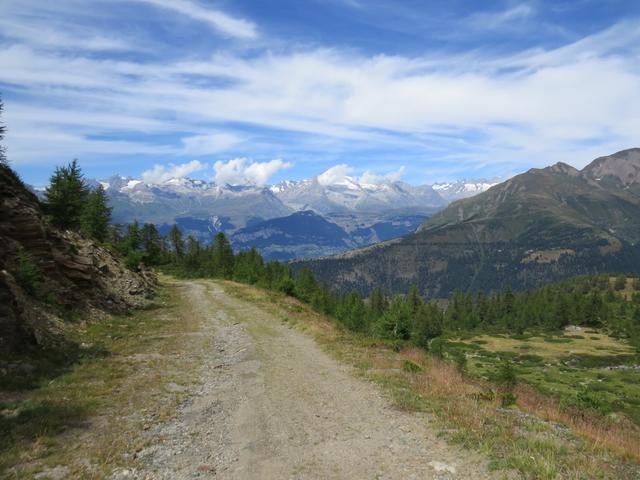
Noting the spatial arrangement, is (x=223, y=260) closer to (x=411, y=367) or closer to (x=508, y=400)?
(x=411, y=367)

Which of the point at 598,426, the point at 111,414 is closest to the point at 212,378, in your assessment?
the point at 111,414

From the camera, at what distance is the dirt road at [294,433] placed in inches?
395

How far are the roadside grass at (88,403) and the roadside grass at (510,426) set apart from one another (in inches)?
352

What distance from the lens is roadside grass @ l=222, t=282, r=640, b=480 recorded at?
31.2 ft

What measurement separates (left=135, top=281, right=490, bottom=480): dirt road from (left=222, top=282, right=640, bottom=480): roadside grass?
0.71m

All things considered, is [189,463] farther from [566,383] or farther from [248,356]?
[566,383]

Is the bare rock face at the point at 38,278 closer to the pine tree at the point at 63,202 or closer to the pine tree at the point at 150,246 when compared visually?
the pine tree at the point at 63,202

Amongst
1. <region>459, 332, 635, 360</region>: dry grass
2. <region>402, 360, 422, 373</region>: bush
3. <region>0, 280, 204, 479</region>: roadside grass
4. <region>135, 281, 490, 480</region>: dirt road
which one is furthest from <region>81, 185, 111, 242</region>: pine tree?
<region>459, 332, 635, 360</region>: dry grass

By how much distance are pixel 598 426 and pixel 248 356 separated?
55.0ft

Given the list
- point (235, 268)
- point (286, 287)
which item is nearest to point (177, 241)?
point (235, 268)

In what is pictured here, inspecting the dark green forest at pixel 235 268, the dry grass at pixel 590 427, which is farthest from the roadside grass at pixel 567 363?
the dry grass at pixel 590 427

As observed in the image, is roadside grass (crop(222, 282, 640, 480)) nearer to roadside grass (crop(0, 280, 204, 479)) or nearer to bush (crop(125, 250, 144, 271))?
roadside grass (crop(0, 280, 204, 479))

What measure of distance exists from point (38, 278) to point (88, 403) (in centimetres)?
1508

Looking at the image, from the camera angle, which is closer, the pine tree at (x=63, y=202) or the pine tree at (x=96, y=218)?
the pine tree at (x=63, y=202)
